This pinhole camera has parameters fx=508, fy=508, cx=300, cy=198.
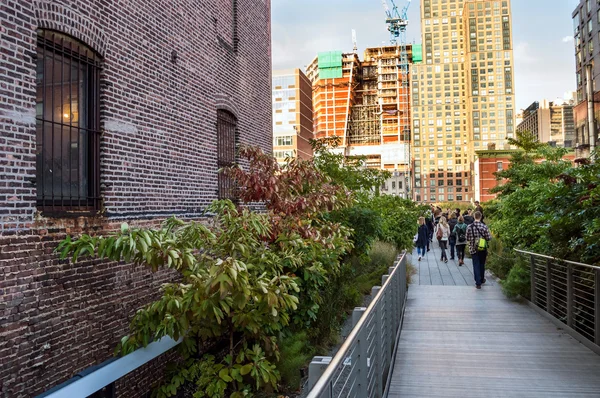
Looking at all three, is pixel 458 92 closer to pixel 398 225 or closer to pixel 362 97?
pixel 362 97

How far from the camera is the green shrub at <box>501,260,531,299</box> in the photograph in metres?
10.6

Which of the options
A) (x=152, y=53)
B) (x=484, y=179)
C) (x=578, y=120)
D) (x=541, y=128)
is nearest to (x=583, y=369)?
(x=152, y=53)

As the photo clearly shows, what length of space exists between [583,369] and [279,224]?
14.1 feet

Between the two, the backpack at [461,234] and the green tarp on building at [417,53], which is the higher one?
the green tarp on building at [417,53]

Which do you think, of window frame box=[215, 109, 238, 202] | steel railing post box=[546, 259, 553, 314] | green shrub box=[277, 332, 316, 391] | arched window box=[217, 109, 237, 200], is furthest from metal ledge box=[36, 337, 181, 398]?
steel railing post box=[546, 259, 553, 314]

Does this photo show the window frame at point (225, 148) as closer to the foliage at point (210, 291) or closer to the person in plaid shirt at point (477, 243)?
the foliage at point (210, 291)

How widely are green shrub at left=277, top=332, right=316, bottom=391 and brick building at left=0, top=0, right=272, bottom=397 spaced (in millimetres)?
2078

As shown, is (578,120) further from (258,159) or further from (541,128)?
(541,128)

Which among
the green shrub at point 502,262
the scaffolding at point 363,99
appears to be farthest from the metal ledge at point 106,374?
the scaffolding at point 363,99

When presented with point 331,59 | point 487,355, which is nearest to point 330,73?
point 331,59

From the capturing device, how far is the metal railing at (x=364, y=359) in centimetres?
285

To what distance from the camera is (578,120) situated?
61.5 meters

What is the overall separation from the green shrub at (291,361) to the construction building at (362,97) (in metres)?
168

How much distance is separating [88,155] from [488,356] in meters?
6.12
